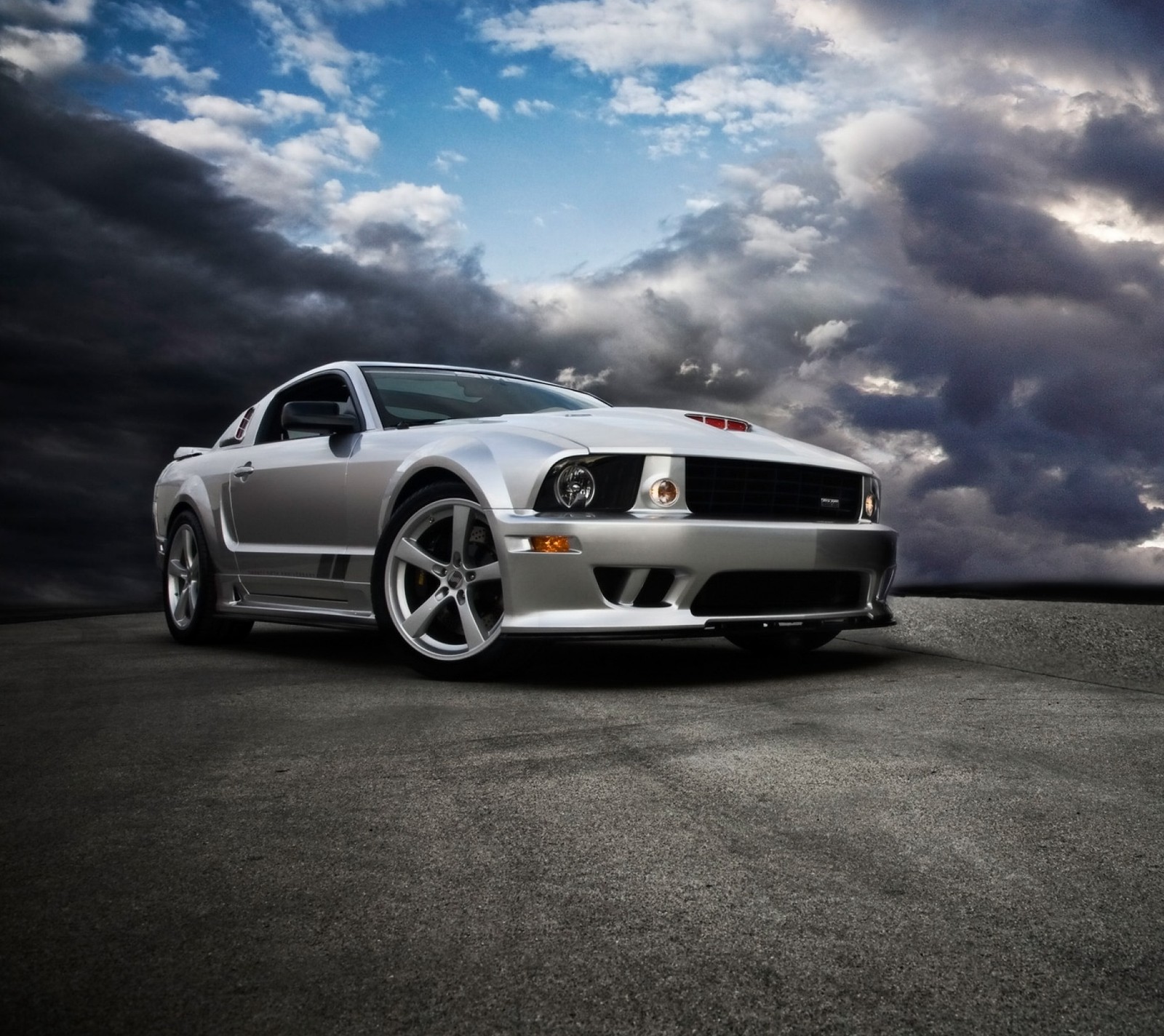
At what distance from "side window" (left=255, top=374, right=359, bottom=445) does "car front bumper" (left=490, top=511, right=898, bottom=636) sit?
163cm

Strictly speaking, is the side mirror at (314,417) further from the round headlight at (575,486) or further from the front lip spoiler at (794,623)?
the front lip spoiler at (794,623)

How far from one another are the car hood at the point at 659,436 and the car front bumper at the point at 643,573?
0.88 ft

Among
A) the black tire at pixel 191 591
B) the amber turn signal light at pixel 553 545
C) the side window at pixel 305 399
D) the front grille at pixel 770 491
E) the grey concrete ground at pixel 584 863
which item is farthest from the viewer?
the black tire at pixel 191 591

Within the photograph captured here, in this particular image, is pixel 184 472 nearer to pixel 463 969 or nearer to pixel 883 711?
pixel 883 711

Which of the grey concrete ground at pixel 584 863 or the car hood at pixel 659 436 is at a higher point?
the car hood at pixel 659 436

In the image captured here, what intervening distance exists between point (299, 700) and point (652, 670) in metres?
1.55

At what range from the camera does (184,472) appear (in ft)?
22.4

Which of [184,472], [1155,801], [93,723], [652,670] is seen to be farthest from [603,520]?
[184,472]

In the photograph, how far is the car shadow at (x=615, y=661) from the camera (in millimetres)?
4410

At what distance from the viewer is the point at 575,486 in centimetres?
421

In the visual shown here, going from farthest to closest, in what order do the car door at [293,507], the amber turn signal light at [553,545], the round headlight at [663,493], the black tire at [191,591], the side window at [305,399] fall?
1. the black tire at [191,591]
2. the side window at [305,399]
3. the car door at [293,507]
4. the round headlight at [663,493]
5. the amber turn signal light at [553,545]

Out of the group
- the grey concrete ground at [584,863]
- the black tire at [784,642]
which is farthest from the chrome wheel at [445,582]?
the black tire at [784,642]

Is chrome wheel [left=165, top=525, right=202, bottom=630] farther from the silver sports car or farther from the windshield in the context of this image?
the windshield

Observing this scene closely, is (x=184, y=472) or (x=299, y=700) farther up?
(x=184, y=472)
